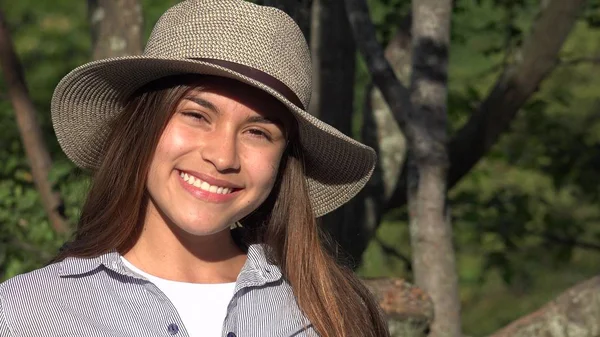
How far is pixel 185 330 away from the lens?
2584 millimetres

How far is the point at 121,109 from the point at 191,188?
0.34 m

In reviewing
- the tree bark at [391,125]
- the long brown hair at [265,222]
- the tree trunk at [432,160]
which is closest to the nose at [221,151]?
the long brown hair at [265,222]

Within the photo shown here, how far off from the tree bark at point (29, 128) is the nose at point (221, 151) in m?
3.08

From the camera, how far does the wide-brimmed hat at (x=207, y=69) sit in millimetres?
2613

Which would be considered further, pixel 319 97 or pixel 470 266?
pixel 470 266

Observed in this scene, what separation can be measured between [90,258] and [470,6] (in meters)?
4.43

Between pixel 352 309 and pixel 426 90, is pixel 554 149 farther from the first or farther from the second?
Answer: pixel 352 309

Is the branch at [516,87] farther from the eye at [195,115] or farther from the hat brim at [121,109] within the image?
the eye at [195,115]

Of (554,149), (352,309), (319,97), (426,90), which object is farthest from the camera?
(554,149)

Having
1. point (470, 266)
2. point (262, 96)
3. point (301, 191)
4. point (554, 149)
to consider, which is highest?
point (262, 96)

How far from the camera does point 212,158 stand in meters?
2.58

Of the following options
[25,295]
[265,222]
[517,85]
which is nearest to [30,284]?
[25,295]

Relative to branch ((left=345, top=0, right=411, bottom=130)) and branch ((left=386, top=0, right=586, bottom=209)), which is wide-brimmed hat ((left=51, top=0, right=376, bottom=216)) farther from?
branch ((left=386, top=0, right=586, bottom=209))

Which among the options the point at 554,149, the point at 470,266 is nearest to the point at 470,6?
the point at 554,149
